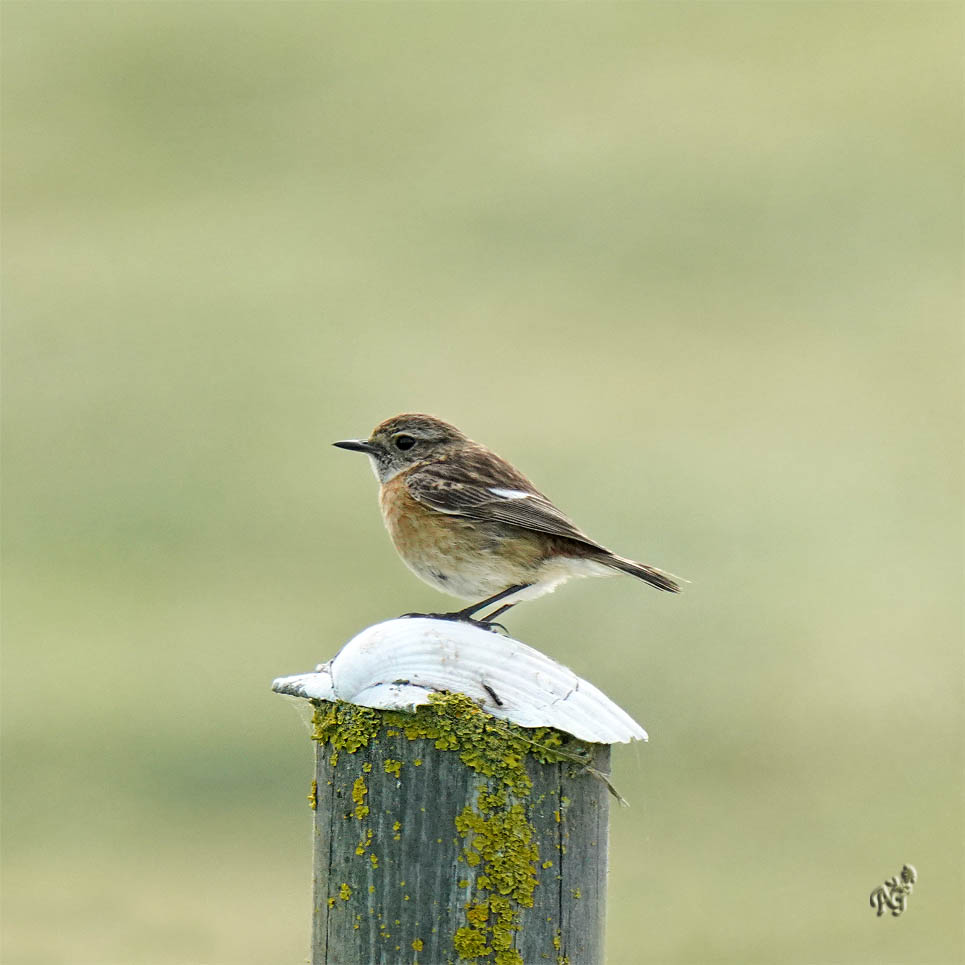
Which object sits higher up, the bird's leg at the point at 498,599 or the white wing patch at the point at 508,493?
the white wing patch at the point at 508,493

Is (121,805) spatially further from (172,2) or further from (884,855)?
(172,2)

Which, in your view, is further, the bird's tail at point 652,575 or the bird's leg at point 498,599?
the bird's leg at point 498,599

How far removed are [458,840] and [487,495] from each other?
119 inches

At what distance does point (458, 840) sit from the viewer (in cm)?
418

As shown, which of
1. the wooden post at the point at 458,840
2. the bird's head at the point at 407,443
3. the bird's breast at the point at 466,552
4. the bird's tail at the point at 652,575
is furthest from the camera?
the bird's head at the point at 407,443

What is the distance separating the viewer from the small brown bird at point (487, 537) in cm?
693

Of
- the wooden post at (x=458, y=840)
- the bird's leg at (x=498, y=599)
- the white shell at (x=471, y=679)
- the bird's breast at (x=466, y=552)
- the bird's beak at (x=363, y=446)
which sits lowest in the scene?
the wooden post at (x=458, y=840)

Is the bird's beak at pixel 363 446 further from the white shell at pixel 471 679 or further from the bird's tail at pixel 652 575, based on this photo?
the white shell at pixel 471 679

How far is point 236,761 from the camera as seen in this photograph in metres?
13.3

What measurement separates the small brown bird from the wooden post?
98.4 inches

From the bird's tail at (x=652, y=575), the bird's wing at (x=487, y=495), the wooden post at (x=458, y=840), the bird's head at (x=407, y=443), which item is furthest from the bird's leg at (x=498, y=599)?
the wooden post at (x=458, y=840)
